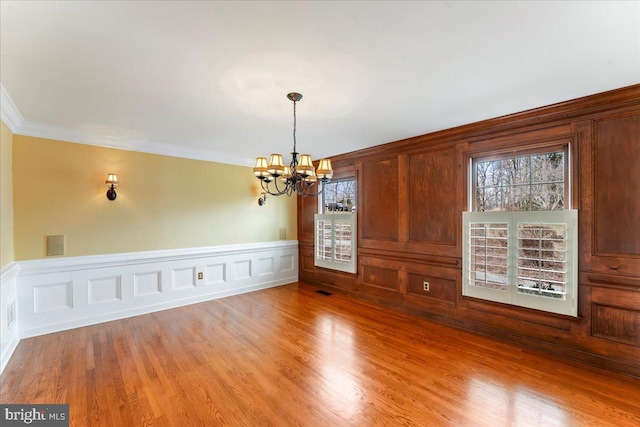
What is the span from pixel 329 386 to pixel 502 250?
2.33 m

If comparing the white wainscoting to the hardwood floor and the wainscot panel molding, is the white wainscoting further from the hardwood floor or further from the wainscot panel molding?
the hardwood floor

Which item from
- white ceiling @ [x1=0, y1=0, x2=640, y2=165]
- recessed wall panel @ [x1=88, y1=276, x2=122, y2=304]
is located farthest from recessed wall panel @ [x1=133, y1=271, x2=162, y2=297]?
white ceiling @ [x1=0, y1=0, x2=640, y2=165]

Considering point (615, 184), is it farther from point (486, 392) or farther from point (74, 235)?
point (74, 235)

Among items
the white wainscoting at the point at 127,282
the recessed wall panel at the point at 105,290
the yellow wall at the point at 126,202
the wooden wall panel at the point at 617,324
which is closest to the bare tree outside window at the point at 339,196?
the yellow wall at the point at 126,202

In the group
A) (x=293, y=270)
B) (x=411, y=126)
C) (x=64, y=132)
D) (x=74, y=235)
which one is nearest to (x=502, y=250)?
(x=411, y=126)

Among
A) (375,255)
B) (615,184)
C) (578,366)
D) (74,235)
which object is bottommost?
(578,366)

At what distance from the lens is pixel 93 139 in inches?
146

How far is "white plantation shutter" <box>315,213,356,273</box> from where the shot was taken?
189 inches

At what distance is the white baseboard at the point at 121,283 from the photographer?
3271 millimetres

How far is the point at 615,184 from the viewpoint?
2.53 meters

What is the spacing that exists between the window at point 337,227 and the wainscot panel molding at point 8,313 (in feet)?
13.3

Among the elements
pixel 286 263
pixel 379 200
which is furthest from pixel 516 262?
pixel 286 263

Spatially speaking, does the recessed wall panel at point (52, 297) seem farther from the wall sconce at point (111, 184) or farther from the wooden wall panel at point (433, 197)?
the wooden wall panel at point (433, 197)

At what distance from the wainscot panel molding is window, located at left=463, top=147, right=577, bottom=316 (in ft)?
15.9
